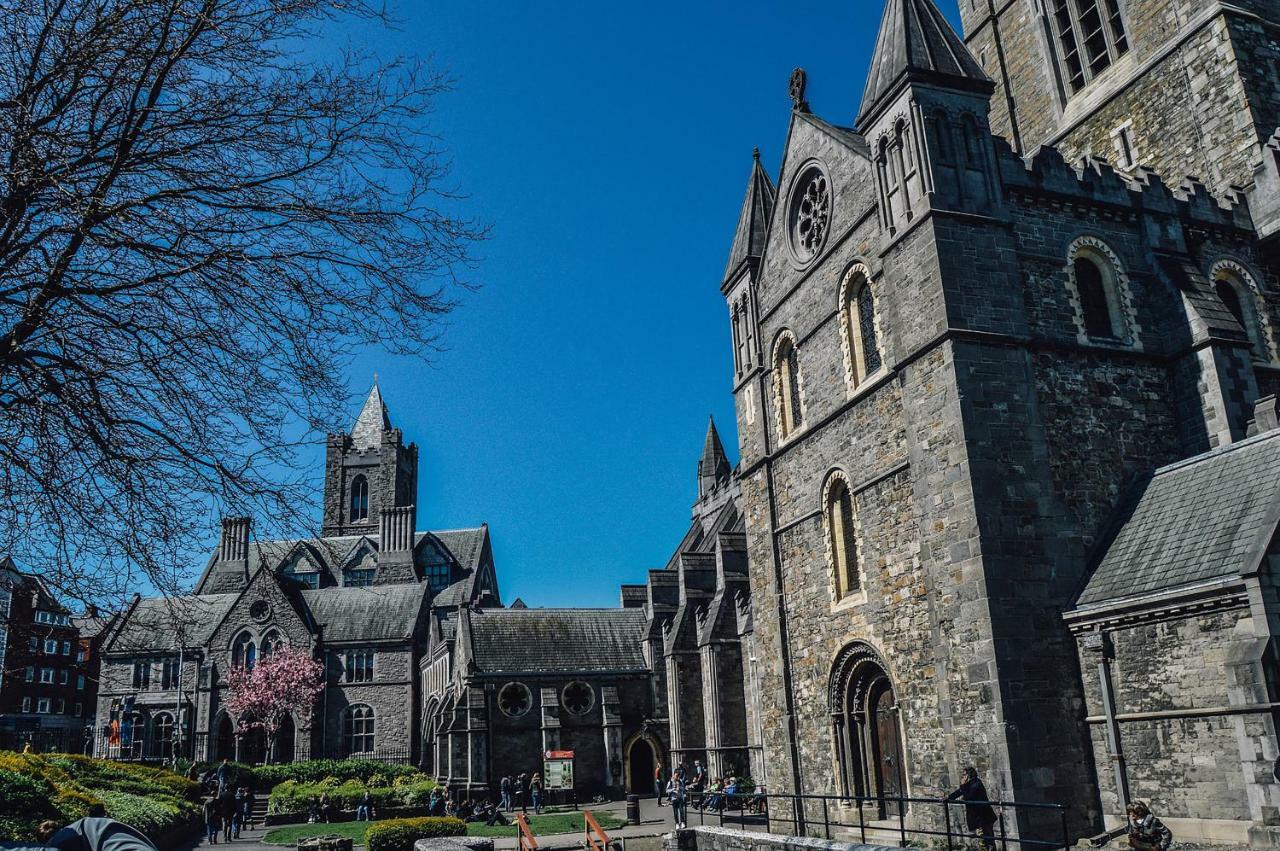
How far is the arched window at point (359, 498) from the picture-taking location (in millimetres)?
82500

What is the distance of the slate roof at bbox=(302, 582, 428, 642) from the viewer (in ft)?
192

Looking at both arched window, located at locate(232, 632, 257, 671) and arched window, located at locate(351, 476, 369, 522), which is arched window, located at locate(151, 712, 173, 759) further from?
arched window, located at locate(351, 476, 369, 522)

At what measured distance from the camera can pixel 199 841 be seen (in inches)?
1085

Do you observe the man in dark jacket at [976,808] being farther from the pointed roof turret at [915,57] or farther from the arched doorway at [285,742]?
the arched doorway at [285,742]

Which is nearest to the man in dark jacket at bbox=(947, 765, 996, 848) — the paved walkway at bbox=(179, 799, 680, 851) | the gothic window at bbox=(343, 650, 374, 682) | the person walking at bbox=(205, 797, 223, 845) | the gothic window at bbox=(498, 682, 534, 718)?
the paved walkway at bbox=(179, 799, 680, 851)

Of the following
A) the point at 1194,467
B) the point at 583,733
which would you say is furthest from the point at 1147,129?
the point at 583,733

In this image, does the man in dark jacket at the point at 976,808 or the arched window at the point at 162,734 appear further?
the arched window at the point at 162,734

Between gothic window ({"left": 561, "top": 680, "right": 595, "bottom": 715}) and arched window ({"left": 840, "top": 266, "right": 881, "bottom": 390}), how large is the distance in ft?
89.4

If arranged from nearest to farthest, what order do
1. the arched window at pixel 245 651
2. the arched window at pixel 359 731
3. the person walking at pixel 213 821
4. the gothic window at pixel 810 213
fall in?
the gothic window at pixel 810 213
the person walking at pixel 213 821
the arched window at pixel 359 731
the arched window at pixel 245 651

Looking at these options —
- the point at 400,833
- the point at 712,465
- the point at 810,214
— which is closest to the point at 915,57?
the point at 810,214

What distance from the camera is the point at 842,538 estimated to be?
1952 cm

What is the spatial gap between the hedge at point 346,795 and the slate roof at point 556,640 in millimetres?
6091

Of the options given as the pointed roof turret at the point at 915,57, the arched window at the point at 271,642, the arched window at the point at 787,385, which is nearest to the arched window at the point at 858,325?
the arched window at the point at 787,385

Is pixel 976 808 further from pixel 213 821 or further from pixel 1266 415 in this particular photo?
pixel 213 821
